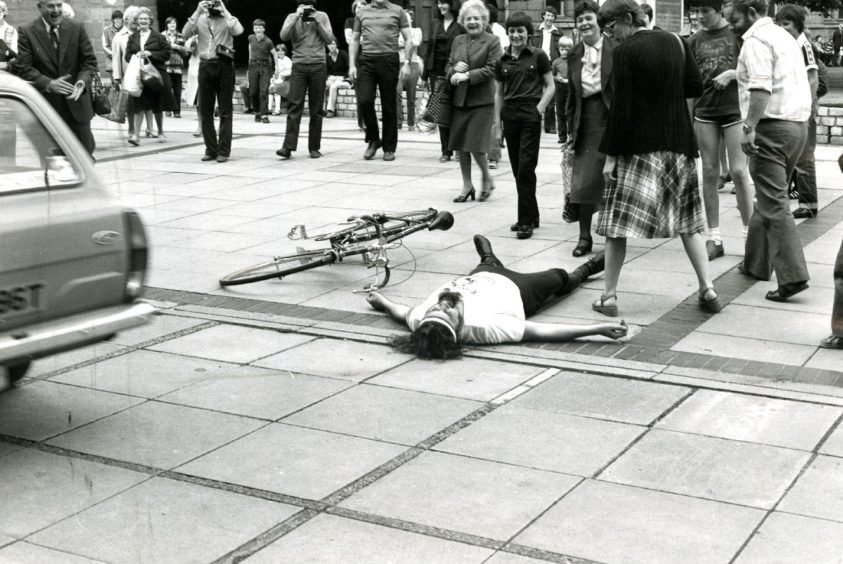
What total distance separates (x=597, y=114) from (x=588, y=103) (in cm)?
11

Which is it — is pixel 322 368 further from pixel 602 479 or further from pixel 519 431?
pixel 602 479

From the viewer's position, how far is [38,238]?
16.4 feet

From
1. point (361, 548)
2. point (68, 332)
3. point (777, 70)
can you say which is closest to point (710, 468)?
point (361, 548)

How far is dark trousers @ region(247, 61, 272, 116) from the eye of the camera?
20.8m

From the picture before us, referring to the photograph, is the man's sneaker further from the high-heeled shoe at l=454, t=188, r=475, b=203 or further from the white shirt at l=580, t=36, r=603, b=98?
the high-heeled shoe at l=454, t=188, r=475, b=203

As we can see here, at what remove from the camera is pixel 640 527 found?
4203mm

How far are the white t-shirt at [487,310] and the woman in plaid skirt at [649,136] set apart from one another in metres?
0.75

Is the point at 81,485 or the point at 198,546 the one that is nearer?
the point at 198,546

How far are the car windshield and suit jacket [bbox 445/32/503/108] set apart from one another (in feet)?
19.2

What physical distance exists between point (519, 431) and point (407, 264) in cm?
366

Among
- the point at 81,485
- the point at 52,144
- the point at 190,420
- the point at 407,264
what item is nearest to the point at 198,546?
the point at 81,485

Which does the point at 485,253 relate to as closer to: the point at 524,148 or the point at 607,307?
the point at 607,307

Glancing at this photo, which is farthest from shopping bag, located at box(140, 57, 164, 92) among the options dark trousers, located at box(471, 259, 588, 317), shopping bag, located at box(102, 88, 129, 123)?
dark trousers, located at box(471, 259, 588, 317)

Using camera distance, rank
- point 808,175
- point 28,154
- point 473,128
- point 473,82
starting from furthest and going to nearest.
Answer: point 473,128, point 473,82, point 808,175, point 28,154
